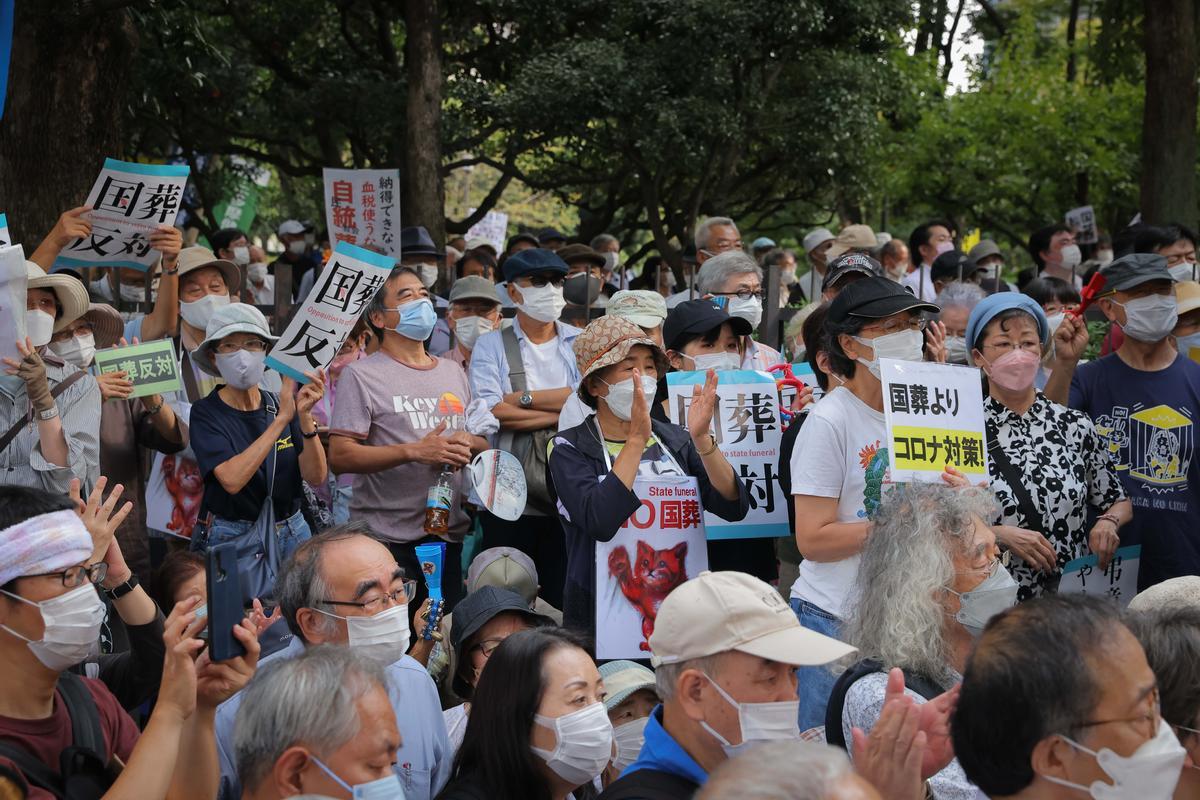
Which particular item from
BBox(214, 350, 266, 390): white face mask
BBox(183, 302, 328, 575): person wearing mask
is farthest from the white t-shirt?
BBox(214, 350, 266, 390): white face mask

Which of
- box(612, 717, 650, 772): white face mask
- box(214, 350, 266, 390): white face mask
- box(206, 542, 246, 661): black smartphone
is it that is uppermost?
box(214, 350, 266, 390): white face mask

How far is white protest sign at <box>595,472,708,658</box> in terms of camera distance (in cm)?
503

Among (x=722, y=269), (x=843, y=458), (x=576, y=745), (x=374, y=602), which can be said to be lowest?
(x=576, y=745)

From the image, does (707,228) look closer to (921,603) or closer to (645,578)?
(645,578)

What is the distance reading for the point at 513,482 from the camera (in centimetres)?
590

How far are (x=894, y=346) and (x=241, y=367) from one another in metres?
2.81

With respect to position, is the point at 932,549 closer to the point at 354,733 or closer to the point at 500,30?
the point at 354,733

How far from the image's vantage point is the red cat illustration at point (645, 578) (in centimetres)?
506

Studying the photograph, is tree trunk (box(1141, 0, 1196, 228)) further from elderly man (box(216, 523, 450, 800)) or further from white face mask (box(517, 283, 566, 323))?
elderly man (box(216, 523, 450, 800))

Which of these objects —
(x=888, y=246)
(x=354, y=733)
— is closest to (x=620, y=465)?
(x=354, y=733)

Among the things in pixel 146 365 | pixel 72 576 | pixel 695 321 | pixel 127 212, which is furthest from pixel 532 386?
pixel 72 576

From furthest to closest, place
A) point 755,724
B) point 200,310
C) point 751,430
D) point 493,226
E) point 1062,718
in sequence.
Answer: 1. point 493,226
2. point 200,310
3. point 751,430
4. point 755,724
5. point 1062,718

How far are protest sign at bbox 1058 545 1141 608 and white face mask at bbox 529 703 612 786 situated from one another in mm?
2239

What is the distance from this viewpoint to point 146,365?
5602 millimetres
